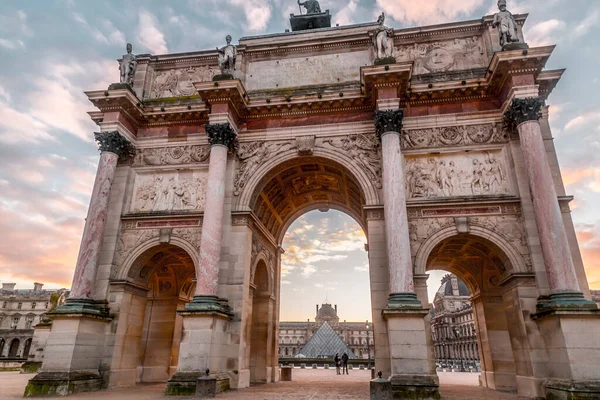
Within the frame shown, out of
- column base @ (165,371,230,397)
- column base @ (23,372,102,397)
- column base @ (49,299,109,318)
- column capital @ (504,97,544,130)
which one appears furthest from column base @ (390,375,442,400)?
column base @ (49,299,109,318)

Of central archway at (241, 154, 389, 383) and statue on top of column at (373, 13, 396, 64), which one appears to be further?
central archway at (241, 154, 389, 383)

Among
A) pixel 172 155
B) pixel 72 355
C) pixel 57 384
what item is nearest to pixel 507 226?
pixel 172 155

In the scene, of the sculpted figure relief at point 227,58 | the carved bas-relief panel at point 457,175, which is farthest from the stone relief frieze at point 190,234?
the carved bas-relief panel at point 457,175

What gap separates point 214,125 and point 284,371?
12868mm

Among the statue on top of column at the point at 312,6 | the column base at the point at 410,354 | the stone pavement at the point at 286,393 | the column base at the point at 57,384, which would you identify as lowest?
the stone pavement at the point at 286,393

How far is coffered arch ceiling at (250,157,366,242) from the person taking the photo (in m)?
17.7

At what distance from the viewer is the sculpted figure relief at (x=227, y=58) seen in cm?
1775

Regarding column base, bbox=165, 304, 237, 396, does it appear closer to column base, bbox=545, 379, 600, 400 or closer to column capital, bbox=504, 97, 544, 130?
column base, bbox=545, 379, 600, 400

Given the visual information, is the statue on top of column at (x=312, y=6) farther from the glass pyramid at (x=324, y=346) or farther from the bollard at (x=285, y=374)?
the glass pyramid at (x=324, y=346)

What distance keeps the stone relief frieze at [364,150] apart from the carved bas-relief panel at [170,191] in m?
6.01

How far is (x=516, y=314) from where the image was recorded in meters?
13.8

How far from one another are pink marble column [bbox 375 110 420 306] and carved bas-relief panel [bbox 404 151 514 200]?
3.33 ft

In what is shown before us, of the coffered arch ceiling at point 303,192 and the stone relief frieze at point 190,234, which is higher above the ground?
the coffered arch ceiling at point 303,192

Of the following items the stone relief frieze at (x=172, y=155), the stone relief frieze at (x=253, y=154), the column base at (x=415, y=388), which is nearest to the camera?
the column base at (x=415, y=388)
